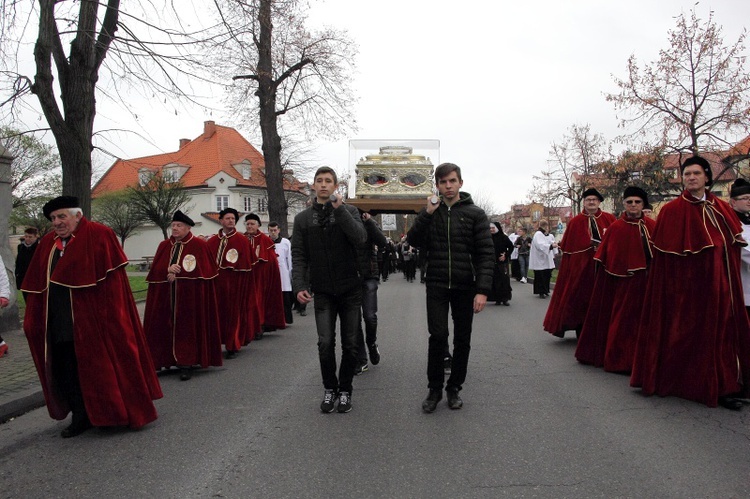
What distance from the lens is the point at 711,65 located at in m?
16.5

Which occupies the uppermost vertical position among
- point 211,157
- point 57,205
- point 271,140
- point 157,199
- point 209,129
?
point 209,129

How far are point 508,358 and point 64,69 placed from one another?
666cm

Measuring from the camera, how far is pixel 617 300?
6.70 m

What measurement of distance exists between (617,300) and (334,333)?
3.19 m

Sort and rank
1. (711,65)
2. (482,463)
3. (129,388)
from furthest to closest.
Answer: (711,65)
(129,388)
(482,463)

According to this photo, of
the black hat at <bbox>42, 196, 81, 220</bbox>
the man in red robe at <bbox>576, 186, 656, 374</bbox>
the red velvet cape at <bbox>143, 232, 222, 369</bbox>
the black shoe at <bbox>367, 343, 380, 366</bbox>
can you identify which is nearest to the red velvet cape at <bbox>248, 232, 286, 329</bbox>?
the red velvet cape at <bbox>143, 232, 222, 369</bbox>

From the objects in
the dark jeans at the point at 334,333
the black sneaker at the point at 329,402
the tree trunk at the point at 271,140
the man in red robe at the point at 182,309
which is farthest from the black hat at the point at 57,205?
the tree trunk at the point at 271,140

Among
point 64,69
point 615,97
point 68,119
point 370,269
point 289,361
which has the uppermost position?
point 615,97

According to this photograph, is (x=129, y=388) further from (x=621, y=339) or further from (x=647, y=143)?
(x=647, y=143)

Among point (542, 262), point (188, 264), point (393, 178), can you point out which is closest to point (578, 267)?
point (188, 264)

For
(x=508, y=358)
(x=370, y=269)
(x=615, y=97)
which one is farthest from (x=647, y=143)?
(x=370, y=269)

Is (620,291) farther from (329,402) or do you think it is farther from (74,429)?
(74,429)

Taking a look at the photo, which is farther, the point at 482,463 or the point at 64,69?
the point at 64,69

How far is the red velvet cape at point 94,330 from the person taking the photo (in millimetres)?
4836
